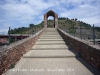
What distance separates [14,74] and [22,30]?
15.3 feet

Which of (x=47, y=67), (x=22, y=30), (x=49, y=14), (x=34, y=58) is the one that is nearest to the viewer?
(x=47, y=67)

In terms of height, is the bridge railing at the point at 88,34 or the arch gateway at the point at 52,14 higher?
the arch gateway at the point at 52,14

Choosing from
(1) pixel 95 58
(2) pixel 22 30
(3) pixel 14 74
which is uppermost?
(2) pixel 22 30

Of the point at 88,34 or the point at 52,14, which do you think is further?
the point at 52,14

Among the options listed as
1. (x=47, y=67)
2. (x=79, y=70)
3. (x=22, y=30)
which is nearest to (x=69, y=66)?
(x=79, y=70)

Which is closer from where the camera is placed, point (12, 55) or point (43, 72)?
point (43, 72)

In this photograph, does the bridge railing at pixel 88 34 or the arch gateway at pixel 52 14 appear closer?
the bridge railing at pixel 88 34

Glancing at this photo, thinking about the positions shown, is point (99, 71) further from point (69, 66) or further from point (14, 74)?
point (14, 74)

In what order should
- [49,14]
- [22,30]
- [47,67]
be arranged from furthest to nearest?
[49,14], [22,30], [47,67]

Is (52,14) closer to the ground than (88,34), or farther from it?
farther from it

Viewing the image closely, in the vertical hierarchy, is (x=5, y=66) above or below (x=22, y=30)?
below

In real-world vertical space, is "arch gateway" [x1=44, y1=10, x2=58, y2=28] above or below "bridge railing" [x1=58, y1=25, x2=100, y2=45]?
above

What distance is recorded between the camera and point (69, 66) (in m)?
5.07

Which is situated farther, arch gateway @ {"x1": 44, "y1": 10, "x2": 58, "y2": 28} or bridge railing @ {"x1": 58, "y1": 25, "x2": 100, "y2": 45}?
arch gateway @ {"x1": 44, "y1": 10, "x2": 58, "y2": 28}
